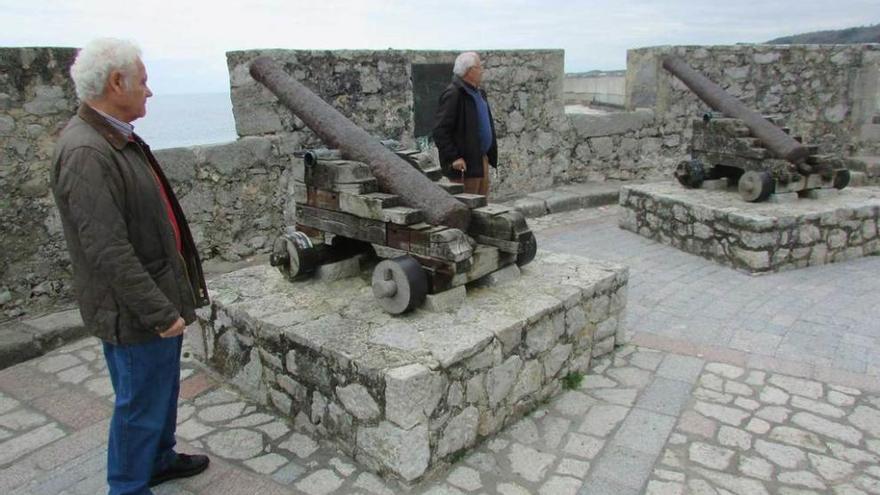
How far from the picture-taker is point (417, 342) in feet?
9.84

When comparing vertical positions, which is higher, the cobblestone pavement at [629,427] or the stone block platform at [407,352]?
the stone block platform at [407,352]

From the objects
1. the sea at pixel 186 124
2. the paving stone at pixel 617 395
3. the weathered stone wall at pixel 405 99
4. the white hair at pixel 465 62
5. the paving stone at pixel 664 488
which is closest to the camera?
the paving stone at pixel 664 488

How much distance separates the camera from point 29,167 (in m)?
4.42

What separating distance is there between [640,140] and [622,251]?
3194 millimetres

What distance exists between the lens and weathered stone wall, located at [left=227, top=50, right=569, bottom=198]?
5996 millimetres

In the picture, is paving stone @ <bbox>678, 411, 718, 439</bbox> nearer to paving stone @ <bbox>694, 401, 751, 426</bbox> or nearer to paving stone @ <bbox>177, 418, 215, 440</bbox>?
paving stone @ <bbox>694, 401, 751, 426</bbox>

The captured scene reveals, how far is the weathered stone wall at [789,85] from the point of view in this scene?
8.79m

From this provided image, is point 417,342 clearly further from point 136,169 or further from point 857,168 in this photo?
point 857,168

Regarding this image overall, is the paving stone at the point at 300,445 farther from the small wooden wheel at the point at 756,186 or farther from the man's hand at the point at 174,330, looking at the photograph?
the small wooden wheel at the point at 756,186

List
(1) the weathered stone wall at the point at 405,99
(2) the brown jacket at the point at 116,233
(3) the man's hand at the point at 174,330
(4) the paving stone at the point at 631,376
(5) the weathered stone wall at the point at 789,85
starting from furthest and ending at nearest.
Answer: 1. (5) the weathered stone wall at the point at 789,85
2. (1) the weathered stone wall at the point at 405,99
3. (4) the paving stone at the point at 631,376
4. (3) the man's hand at the point at 174,330
5. (2) the brown jacket at the point at 116,233

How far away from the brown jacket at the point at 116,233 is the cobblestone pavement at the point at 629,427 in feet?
3.01

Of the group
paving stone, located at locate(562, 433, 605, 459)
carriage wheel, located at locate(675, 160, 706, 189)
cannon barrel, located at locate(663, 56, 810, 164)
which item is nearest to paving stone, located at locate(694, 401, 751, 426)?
paving stone, located at locate(562, 433, 605, 459)

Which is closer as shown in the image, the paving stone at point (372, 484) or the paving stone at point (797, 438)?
the paving stone at point (372, 484)

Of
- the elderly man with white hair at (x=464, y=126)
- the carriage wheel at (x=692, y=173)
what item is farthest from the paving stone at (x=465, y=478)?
the carriage wheel at (x=692, y=173)
